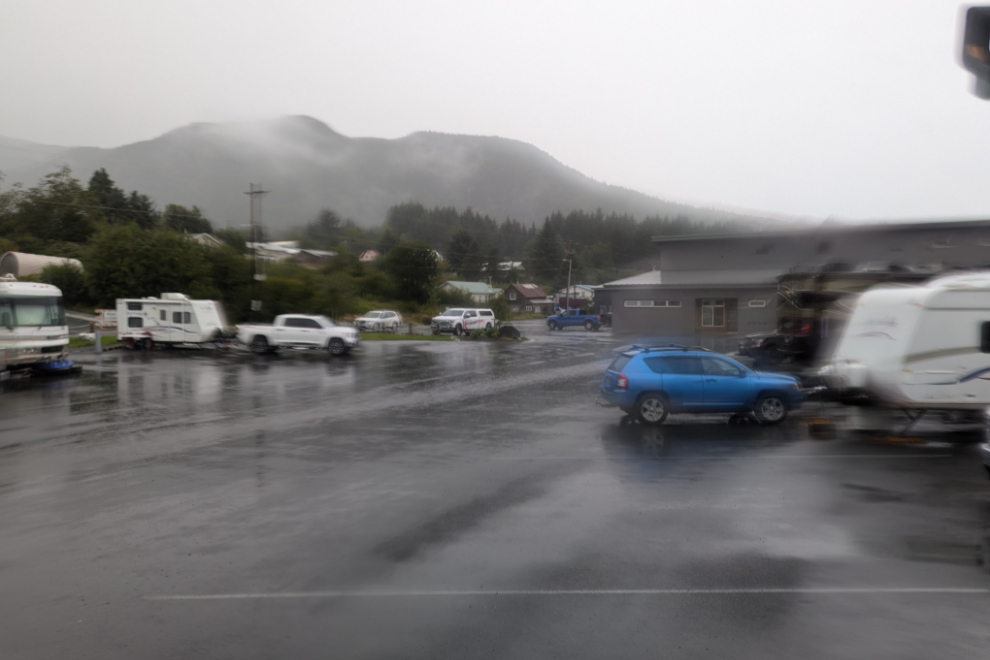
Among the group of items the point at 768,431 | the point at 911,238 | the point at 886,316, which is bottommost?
the point at 768,431

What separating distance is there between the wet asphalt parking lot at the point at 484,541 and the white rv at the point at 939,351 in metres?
1.11

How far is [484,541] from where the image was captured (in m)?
6.98

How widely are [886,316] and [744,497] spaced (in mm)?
6728

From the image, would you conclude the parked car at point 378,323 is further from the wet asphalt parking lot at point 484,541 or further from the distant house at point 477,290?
the distant house at point 477,290

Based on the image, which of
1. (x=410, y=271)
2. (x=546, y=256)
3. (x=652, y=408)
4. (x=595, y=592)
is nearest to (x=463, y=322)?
(x=410, y=271)

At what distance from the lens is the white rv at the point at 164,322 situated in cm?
3288

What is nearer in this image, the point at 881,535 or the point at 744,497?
the point at 881,535

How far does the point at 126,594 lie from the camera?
5.70 metres

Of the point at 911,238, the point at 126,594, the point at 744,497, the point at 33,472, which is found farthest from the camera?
the point at 911,238

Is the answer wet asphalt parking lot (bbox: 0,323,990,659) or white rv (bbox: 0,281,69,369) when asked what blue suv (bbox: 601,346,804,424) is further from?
white rv (bbox: 0,281,69,369)

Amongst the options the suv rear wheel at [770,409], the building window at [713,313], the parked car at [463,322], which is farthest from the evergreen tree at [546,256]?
the suv rear wheel at [770,409]

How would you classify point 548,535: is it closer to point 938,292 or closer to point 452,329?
point 938,292

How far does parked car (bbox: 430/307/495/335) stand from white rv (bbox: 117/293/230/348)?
16.9 m

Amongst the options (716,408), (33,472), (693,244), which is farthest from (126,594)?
(693,244)
